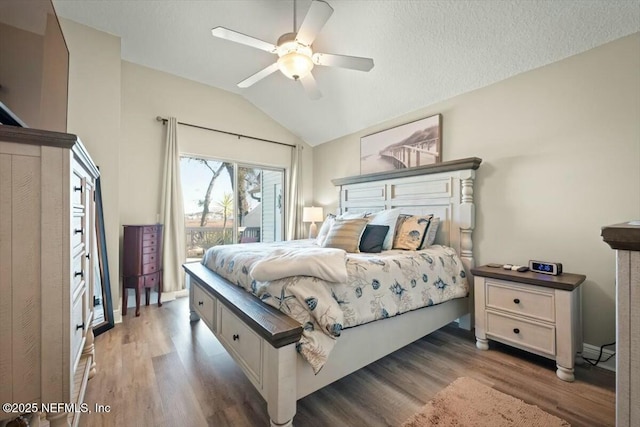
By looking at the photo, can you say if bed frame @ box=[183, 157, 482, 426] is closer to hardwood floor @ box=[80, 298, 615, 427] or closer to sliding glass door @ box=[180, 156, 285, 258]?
hardwood floor @ box=[80, 298, 615, 427]

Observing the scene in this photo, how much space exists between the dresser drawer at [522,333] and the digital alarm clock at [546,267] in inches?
15.8

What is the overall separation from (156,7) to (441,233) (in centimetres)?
356

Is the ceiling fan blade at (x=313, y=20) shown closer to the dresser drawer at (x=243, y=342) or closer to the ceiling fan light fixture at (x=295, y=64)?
the ceiling fan light fixture at (x=295, y=64)

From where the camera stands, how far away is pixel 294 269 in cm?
142

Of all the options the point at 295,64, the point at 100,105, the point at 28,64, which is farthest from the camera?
the point at 100,105

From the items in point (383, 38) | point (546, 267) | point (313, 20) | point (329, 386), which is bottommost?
point (329, 386)

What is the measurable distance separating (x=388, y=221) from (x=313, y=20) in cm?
181

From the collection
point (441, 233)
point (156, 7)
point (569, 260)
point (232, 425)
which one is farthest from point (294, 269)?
point (156, 7)

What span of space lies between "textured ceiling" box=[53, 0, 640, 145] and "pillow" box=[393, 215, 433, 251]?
140cm

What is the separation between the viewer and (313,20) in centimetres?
178

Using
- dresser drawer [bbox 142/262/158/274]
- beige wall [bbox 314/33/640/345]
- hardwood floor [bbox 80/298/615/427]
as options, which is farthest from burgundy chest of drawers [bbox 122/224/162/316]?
beige wall [bbox 314/33/640/345]

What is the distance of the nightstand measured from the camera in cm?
176

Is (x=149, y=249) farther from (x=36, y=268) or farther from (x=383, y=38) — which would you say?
(x=383, y=38)

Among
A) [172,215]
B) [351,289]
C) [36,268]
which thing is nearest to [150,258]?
[172,215]
